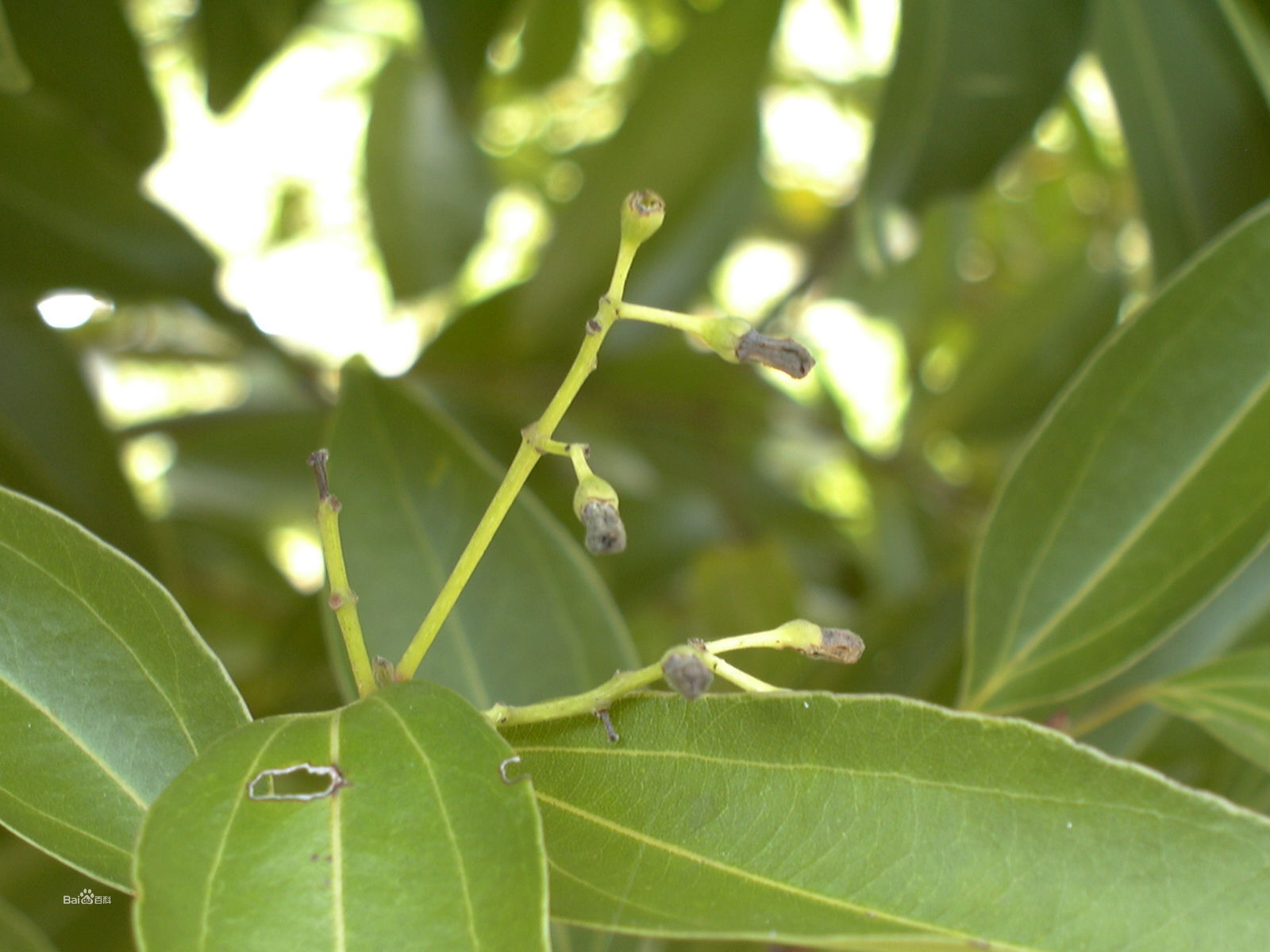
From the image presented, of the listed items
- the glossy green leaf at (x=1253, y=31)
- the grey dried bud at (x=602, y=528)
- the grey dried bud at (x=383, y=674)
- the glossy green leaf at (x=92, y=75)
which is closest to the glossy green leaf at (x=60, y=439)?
the glossy green leaf at (x=92, y=75)

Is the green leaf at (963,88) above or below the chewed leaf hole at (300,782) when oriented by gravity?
above

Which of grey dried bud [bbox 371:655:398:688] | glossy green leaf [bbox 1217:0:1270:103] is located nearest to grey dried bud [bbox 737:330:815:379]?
grey dried bud [bbox 371:655:398:688]

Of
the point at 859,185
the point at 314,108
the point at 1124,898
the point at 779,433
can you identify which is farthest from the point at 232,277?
the point at 1124,898

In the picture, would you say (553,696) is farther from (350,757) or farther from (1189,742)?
(1189,742)

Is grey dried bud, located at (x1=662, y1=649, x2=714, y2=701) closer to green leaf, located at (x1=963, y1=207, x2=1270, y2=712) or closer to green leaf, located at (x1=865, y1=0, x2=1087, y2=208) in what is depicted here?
green leaf, located at (x1=963, y1=207, x2=1270, y2=712)

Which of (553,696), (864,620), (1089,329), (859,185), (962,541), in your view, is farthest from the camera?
(962,541)

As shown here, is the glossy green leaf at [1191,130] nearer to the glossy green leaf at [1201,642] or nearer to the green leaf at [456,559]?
the glossy green leaf at [1201,642]

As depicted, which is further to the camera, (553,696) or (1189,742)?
(1189,742)

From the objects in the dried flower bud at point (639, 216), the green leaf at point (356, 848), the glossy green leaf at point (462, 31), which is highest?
the glossy green leaf at point (462, 31)
